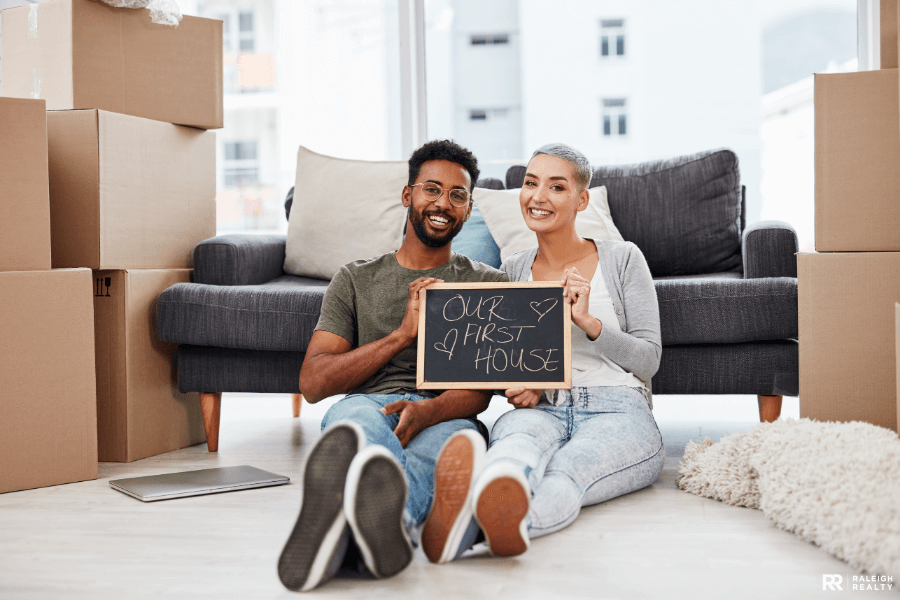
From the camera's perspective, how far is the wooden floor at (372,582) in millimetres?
1116

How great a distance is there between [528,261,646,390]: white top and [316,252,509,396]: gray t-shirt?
0.20 meters

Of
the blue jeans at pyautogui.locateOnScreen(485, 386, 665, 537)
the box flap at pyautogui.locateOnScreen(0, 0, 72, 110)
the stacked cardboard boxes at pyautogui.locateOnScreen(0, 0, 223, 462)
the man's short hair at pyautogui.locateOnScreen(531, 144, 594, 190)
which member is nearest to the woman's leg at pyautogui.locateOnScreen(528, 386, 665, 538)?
the blue jeans at pyautogui.locateOnScreen(485, 386, 665, 537)

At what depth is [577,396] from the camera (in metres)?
1.61

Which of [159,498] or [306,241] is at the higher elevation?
[306,241]

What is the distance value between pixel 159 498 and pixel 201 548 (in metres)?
0.37

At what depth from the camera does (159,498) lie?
164 cm

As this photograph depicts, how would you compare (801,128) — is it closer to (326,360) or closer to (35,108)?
(326,360)

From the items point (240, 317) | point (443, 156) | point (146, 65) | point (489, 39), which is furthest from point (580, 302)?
point (489, 39)

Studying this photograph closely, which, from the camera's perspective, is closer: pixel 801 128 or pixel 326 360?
pixel 326 360

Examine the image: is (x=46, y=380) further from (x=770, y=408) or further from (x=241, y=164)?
(x=241, y=164)

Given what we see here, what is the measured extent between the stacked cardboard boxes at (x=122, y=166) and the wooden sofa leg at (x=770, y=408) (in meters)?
1.60

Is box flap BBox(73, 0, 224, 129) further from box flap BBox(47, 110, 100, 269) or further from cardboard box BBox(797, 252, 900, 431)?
cardboard box BBox(797, 252, 900, 431)

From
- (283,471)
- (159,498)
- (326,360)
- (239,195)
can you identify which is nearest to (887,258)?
(326,360)

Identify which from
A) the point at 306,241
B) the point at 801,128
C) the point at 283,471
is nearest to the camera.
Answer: the point at 283,471
